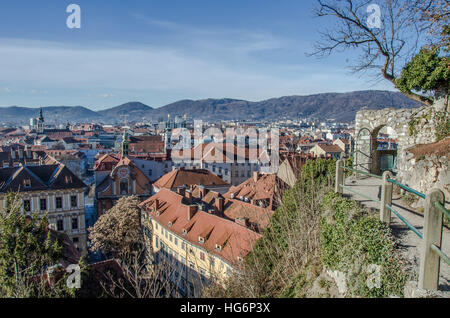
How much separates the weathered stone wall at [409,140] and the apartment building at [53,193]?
27813mm

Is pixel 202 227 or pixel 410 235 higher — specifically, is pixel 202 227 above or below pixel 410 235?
below

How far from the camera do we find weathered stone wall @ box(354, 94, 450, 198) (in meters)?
8.41

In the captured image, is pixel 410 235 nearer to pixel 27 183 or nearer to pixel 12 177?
pixel 27 183

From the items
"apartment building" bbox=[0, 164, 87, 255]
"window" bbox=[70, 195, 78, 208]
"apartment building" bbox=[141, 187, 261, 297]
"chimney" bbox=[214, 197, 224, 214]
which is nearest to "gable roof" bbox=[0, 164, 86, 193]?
"apartment building" bbox=[0, 164, 87, 255]

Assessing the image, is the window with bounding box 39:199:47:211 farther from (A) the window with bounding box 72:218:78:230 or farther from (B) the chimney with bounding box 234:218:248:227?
(B) the chimney with bounding box 234:218:248:227

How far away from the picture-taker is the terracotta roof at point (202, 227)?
20.9m

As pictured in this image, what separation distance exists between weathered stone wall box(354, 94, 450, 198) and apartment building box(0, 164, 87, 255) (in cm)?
2781

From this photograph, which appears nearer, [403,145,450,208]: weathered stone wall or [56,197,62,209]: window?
[403,145,450,208]: weathered stone wall

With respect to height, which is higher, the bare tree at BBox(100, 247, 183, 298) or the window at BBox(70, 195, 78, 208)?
the bare tree at BBox(100, 247, 183, 298)

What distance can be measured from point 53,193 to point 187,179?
15960mm

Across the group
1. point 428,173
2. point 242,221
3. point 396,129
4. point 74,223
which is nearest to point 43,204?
point 74,223

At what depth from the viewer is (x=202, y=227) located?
84.5ft

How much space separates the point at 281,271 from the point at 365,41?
31.2ft
